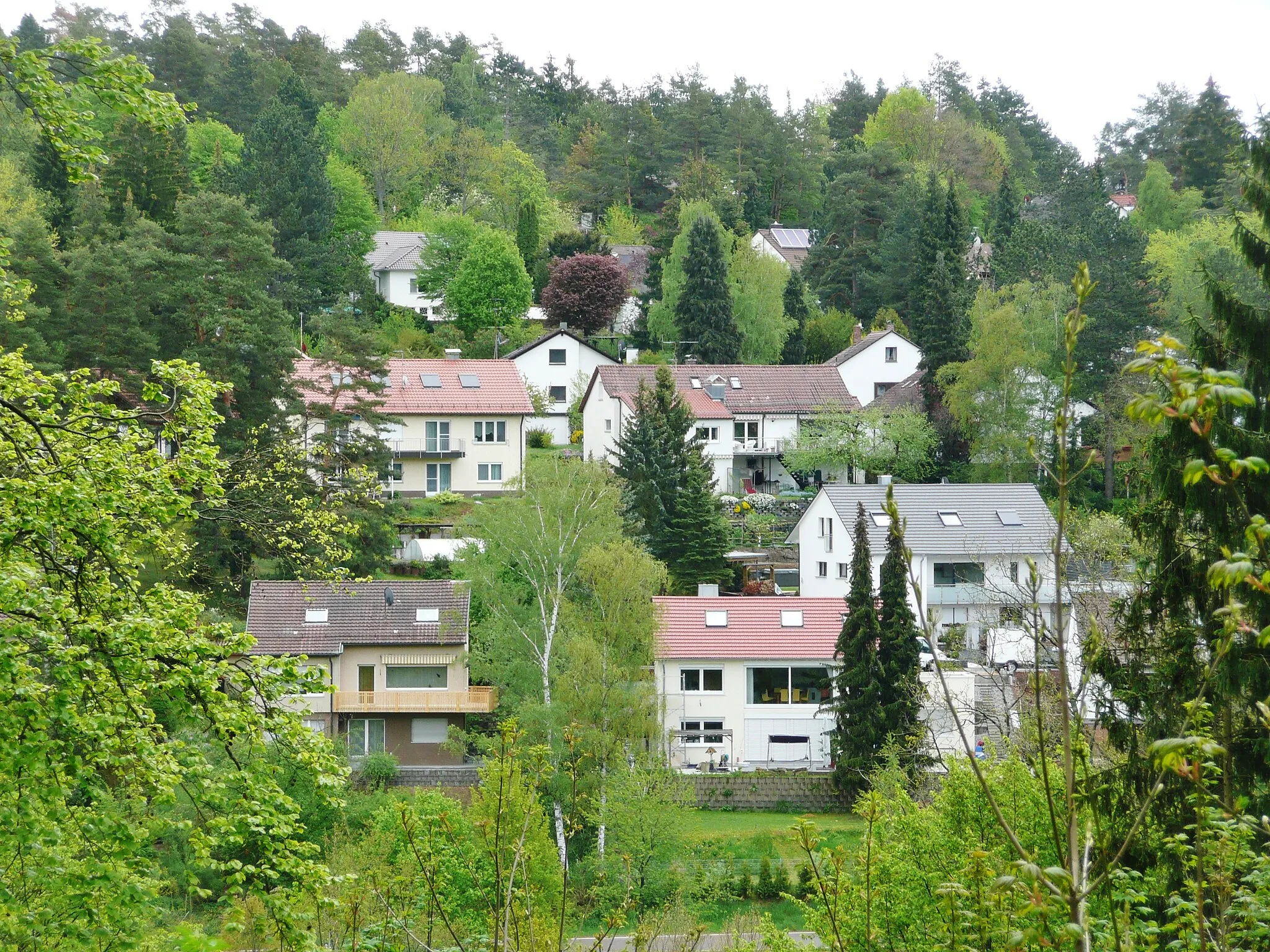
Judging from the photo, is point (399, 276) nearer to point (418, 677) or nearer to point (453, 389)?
point (453, 389)

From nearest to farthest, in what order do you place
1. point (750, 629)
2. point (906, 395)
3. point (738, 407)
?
point (750, 629)
point (738, 407)
point (906, 395)

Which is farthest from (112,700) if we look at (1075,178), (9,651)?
(1075,178)

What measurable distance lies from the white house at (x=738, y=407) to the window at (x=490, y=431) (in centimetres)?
390

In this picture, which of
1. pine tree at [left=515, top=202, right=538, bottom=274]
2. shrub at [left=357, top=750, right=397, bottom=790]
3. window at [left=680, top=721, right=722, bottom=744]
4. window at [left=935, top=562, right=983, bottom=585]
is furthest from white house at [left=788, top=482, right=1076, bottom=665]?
pine tree at [left=515, top=202, right=538, bottom=274]

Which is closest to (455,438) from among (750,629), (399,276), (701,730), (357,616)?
(357,616)

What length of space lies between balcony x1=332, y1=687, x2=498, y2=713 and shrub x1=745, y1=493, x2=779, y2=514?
19.4 metres

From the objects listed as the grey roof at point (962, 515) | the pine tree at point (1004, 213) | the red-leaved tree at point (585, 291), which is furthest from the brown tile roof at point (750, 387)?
the pine tree at point (1004, 213)

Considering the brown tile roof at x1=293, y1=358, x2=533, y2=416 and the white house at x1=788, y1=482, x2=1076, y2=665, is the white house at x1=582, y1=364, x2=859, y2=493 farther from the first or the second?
the white house at x1=788, y1=482, x2=1076, y2=665

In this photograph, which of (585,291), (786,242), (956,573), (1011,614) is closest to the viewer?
(1011,614)

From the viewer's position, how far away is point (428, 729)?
35219 mm

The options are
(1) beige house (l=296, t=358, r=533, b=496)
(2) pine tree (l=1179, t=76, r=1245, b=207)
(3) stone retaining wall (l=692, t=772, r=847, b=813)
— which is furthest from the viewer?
(2) pine tree (l=1179, t=76, r=1245, b=207)

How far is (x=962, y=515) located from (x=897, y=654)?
9.61m

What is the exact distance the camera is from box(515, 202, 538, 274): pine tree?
71.3 metres

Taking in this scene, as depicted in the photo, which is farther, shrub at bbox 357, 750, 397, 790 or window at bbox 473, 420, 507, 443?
window at bbox 473, 420, 507, 443
